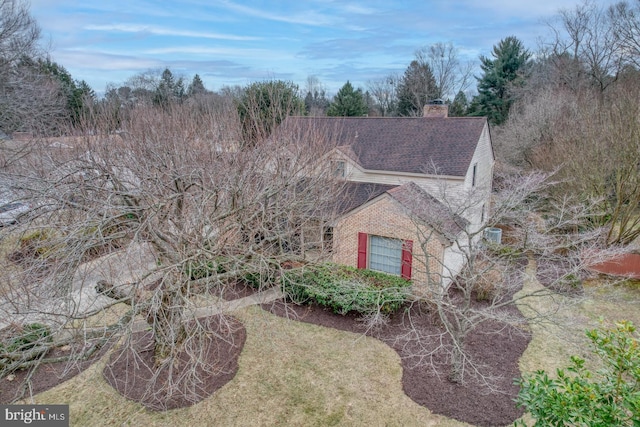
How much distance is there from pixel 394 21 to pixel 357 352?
22.2m

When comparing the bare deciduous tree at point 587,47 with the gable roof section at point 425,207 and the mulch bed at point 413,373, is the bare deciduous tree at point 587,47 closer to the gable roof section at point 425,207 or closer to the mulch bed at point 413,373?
the gable roof section at point 425,207

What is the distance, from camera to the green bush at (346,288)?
1108cm

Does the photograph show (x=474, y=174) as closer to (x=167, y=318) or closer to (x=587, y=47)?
(x=167, y=318)

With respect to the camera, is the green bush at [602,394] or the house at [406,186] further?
the house at [406,186]

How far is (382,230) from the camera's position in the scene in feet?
43.7

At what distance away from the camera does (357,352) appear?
9.68 m

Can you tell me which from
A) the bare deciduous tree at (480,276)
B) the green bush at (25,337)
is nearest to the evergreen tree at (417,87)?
the bare deciduous tree at (480,276)

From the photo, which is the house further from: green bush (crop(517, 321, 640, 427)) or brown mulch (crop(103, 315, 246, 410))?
green bush (crop(517, 321, 640, 427))

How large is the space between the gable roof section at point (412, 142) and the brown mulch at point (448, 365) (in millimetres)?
6819

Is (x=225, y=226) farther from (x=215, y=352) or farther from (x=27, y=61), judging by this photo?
(x=27, y=61)

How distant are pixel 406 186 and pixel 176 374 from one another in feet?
33.5

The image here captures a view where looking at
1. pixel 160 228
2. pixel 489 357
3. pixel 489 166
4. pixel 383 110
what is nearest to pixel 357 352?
pixel 489 357

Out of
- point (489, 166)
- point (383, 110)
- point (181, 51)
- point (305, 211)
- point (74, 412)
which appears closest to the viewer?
point (74, 412)

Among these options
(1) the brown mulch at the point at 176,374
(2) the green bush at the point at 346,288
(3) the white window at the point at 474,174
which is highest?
(3) the white window at the point at 474,174
